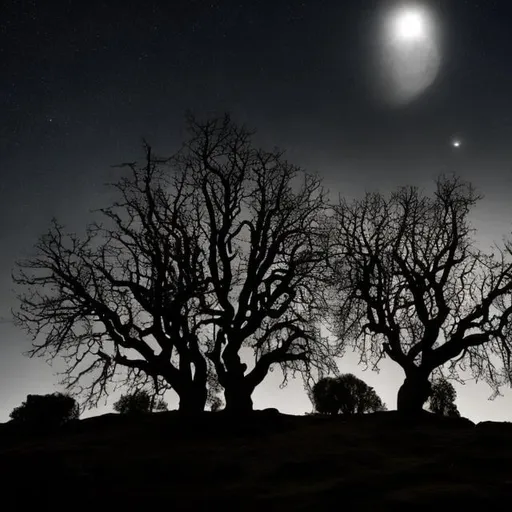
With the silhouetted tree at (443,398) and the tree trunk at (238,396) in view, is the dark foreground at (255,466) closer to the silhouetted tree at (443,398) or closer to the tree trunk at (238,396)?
the tree trunk at (238,396)

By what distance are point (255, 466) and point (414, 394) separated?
10267 millimetres

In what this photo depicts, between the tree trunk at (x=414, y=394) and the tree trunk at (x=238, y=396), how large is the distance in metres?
6.34

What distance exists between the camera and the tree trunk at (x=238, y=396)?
15812 millimetres

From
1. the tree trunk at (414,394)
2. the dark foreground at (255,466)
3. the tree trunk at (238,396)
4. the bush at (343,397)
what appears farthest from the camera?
the bush at (343,397)

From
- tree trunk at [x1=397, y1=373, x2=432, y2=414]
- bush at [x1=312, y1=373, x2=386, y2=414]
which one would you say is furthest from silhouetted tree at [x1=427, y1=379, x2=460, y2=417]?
tree trunk at [x1=397, y1=373, x2=432, y2=414]

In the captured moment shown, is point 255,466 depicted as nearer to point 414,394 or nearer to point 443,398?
point 414,394

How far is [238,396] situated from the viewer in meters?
16.0

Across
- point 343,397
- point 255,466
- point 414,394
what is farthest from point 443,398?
point 255,466

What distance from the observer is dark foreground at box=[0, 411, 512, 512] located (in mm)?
7445

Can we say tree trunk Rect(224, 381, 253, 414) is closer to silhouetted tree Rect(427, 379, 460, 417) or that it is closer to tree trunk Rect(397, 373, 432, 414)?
tree trunk Rect(397, 373, 432, 414)

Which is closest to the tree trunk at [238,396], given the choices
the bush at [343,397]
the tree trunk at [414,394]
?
the tree trunk at [414,394]

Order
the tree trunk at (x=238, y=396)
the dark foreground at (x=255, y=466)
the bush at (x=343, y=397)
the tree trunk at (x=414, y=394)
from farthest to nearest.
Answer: the bush at (x=343, y=397) < the tree trunk at (x=414, y=394) < the tree trunk at (x=238, y=396) < the dark foreground at (x=255, y=466)

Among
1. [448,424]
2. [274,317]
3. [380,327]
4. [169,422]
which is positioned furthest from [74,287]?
[448,424]

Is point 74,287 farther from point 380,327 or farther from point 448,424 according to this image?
point 448,424
